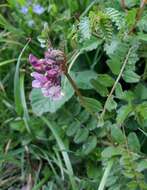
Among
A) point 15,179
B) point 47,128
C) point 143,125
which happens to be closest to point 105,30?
point 143,125

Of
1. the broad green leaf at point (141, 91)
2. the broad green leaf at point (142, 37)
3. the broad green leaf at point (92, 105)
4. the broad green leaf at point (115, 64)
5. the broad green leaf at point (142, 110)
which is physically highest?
the broad green leaf at point (142, 37)

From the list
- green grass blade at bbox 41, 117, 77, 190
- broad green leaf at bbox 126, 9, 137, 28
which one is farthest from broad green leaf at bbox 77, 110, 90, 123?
broad green leaf at bbox 126, 9, 137, 28

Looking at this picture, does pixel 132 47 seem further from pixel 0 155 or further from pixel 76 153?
pixel 0 155

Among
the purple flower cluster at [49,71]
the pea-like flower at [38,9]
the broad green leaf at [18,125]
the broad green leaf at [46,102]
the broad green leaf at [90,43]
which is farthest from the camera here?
the pea-like flower at [38,9]

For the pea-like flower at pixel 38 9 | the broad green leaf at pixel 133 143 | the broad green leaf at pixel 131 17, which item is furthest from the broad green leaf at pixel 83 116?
the pea-like flower at pixel 38 9

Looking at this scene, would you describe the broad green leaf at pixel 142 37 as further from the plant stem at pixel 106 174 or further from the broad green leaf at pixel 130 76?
the plant stem at pixel 106 174
